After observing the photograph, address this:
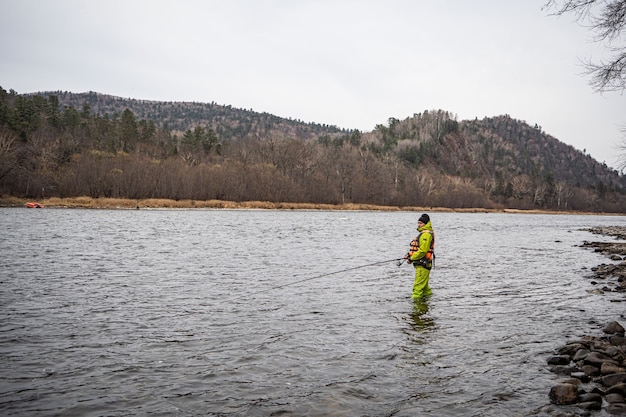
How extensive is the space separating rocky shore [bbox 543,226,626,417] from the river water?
12.9 inches

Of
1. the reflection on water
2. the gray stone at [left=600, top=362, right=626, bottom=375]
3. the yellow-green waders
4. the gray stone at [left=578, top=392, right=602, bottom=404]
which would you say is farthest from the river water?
the gray stone at [left=600, top=362, right=626, bottom=375]

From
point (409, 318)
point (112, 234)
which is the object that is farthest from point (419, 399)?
point (112, 234)

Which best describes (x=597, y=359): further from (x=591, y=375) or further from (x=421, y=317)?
(x=421, y=317)

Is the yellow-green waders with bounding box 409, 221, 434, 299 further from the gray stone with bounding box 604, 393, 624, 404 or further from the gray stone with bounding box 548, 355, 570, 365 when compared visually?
the gray stone with bounding box 604, 393, 624, 404

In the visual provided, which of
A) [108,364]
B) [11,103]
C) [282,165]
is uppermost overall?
[11,103]

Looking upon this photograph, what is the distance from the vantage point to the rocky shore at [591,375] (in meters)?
6.44

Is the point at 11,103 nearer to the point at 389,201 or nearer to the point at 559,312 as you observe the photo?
the point at 389,201

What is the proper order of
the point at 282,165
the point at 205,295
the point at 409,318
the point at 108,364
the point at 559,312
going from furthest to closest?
1. the point at 282,165
2. the point at 205,295
3. the point at 559,312
4. the point at 409,318
5. the point at 108,364

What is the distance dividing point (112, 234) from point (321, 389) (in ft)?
95.2

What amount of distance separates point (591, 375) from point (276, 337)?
5856 millimetres

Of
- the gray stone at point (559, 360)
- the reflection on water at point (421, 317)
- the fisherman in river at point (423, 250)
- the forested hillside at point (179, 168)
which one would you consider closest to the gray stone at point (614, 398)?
the gray stone at point (559, 360)

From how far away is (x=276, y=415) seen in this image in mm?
6246

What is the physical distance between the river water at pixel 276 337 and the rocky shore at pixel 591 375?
0.33 metres

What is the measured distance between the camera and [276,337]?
386 inches
